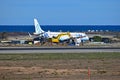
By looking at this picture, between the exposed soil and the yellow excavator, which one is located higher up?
the exposed soil

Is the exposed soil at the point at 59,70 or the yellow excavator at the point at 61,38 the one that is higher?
the exposed soil at the point at 59,70

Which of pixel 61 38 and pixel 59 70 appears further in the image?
pixel 61 38

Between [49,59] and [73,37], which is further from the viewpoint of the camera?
[73,37]

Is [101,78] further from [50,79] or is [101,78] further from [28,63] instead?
[28,63]

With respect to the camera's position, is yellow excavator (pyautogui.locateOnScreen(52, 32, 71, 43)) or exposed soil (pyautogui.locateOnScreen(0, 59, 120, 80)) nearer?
exposed soil (pyautogui.locateOnScreen(0, 59, 120, 80))

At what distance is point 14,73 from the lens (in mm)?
39188

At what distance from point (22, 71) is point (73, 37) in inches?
2620

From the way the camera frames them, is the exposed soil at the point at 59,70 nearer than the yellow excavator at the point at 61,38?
Yes

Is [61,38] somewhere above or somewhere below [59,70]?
below

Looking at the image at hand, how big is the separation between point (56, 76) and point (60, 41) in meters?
68.0

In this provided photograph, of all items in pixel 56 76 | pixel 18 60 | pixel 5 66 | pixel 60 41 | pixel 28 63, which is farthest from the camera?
pixel 60 41

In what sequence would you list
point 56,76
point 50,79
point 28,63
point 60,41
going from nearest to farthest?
point 50,79 < point 56,76 < point 28,63 < point 60,41

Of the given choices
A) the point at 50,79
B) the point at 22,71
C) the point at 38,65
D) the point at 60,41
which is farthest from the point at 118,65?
the point at 60,41

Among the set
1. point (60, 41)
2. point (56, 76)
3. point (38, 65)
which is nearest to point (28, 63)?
point (38, 65)
